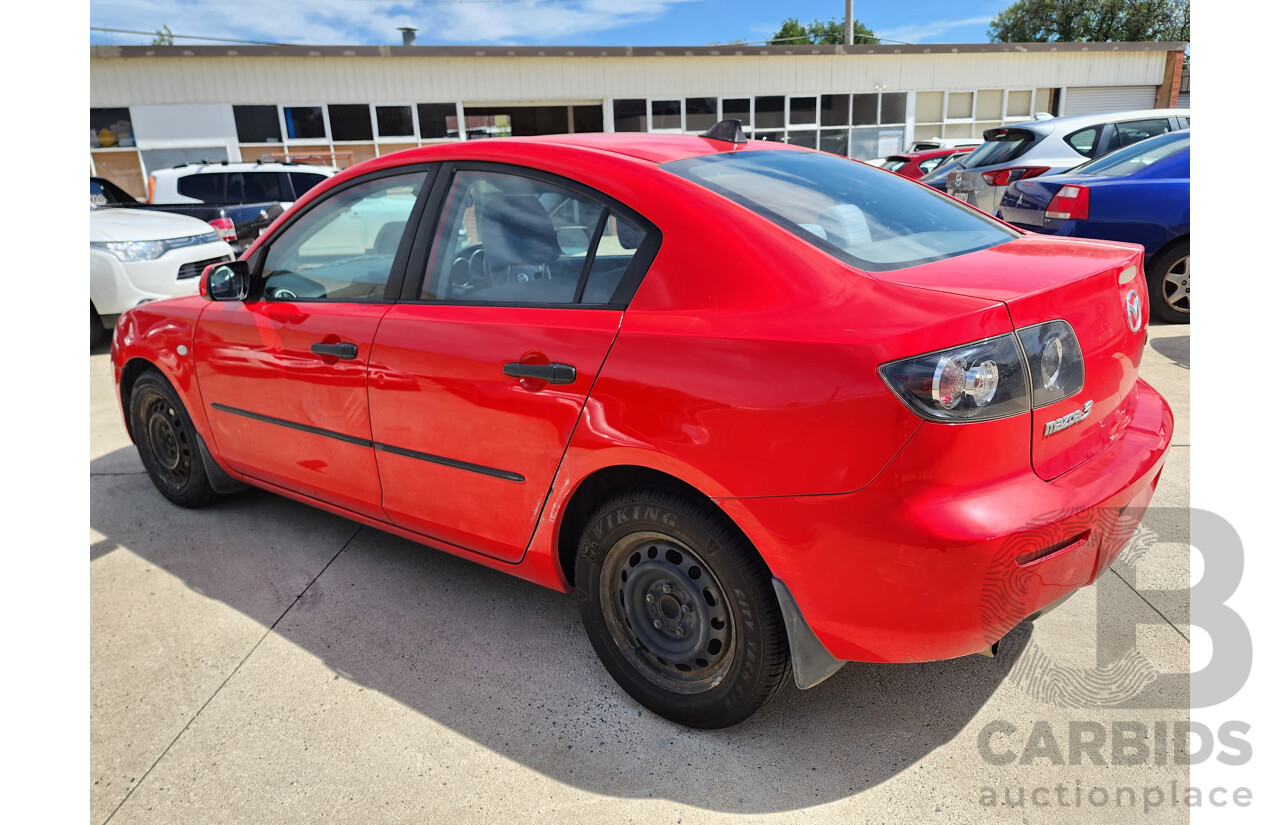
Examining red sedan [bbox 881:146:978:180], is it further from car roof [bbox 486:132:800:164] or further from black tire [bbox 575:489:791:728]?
black tire [bbox 575:489:791:728]

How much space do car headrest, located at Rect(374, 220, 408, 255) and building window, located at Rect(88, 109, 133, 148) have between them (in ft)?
73.2

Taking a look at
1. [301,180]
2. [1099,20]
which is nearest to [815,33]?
[1099,20]

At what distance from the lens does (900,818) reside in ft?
6.43

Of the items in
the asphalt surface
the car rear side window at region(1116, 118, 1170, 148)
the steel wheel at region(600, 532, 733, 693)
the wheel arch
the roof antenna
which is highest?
the car rear side window at region(1116, 118, 1170, 148)

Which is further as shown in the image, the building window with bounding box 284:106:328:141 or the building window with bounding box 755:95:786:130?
the building window with bounding box 755:95:786:130

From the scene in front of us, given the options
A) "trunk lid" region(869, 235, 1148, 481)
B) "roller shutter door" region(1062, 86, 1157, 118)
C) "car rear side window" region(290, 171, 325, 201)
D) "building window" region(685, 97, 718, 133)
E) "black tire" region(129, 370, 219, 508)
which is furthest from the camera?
"roller shutter door" region(1062, 86, 1157, 118)

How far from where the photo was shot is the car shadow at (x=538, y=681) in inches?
84.6

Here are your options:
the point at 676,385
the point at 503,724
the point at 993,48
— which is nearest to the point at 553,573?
the point at 503,724

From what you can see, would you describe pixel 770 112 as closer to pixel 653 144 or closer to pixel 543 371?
pixel 653 144

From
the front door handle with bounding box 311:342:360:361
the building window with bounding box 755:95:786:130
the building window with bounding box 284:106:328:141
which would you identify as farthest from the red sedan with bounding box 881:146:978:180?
the building window with bounding box 284:106:328:141

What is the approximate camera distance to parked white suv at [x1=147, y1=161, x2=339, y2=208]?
1075cm

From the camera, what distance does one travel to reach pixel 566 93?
23.4 m

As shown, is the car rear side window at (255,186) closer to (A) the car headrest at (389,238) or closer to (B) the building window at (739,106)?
(A) the car headrest at (389,238)

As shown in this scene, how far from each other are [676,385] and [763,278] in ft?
1.08
